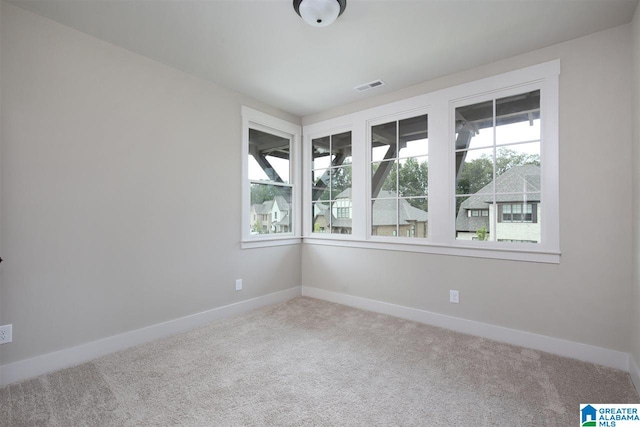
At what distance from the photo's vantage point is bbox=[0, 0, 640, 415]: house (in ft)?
7.05

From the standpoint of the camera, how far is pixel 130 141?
2.67m

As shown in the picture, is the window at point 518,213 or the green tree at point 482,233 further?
the green tree at point 482,233

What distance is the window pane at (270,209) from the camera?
3.82 m

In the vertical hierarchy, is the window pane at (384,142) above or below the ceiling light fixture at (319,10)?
below

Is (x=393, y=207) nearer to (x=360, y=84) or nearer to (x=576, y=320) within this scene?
(x=360, y=84)

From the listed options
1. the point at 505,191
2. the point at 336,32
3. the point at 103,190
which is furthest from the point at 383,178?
the point at 103,190

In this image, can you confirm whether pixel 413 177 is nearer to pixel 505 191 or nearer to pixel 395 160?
pixel 395 160

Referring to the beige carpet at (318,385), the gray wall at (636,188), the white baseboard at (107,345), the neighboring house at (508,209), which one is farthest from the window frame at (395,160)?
the white baseboard at (107,345)

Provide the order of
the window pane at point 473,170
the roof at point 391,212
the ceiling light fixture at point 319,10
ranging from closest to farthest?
the ceiling light fixture at point 319,10
the window pane at point 473,170
the roof at point 391,212

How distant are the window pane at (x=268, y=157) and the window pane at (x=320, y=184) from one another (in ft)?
1.27

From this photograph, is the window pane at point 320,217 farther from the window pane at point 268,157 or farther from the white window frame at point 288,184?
the window pane at point 268,157

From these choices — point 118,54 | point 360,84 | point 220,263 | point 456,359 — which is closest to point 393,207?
point 360,84

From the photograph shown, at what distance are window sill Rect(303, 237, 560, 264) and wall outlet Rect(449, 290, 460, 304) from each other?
1.26ft

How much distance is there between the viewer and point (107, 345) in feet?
8.25
